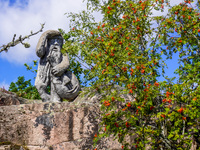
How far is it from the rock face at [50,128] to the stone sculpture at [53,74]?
2.14 meters

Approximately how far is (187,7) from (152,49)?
1.58m

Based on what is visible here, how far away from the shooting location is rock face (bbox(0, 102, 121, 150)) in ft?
18.5

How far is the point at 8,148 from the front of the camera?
17.3ft

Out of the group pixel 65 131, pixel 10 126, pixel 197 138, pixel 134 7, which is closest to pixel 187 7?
pixel 134 7

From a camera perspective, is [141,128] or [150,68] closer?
[141,128]

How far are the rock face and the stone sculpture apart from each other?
7.01 feet

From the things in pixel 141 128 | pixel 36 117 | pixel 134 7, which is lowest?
pixel 141 128

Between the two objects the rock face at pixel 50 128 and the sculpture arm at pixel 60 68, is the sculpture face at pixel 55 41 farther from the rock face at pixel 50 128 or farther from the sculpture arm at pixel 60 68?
the rock face at pixel 50 128

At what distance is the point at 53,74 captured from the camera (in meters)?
8.27

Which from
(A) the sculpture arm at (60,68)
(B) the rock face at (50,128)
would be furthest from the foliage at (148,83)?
(A) the sculpture arm at (60,68)

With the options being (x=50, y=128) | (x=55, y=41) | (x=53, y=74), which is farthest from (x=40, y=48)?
(x=50, y=128)

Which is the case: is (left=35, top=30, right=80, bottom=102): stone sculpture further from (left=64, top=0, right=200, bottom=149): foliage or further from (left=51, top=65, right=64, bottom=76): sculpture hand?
(left=64, top=0, right=200, bottom=149): foliage

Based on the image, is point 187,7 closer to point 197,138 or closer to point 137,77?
point 137,77

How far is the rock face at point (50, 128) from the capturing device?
5.64 m
